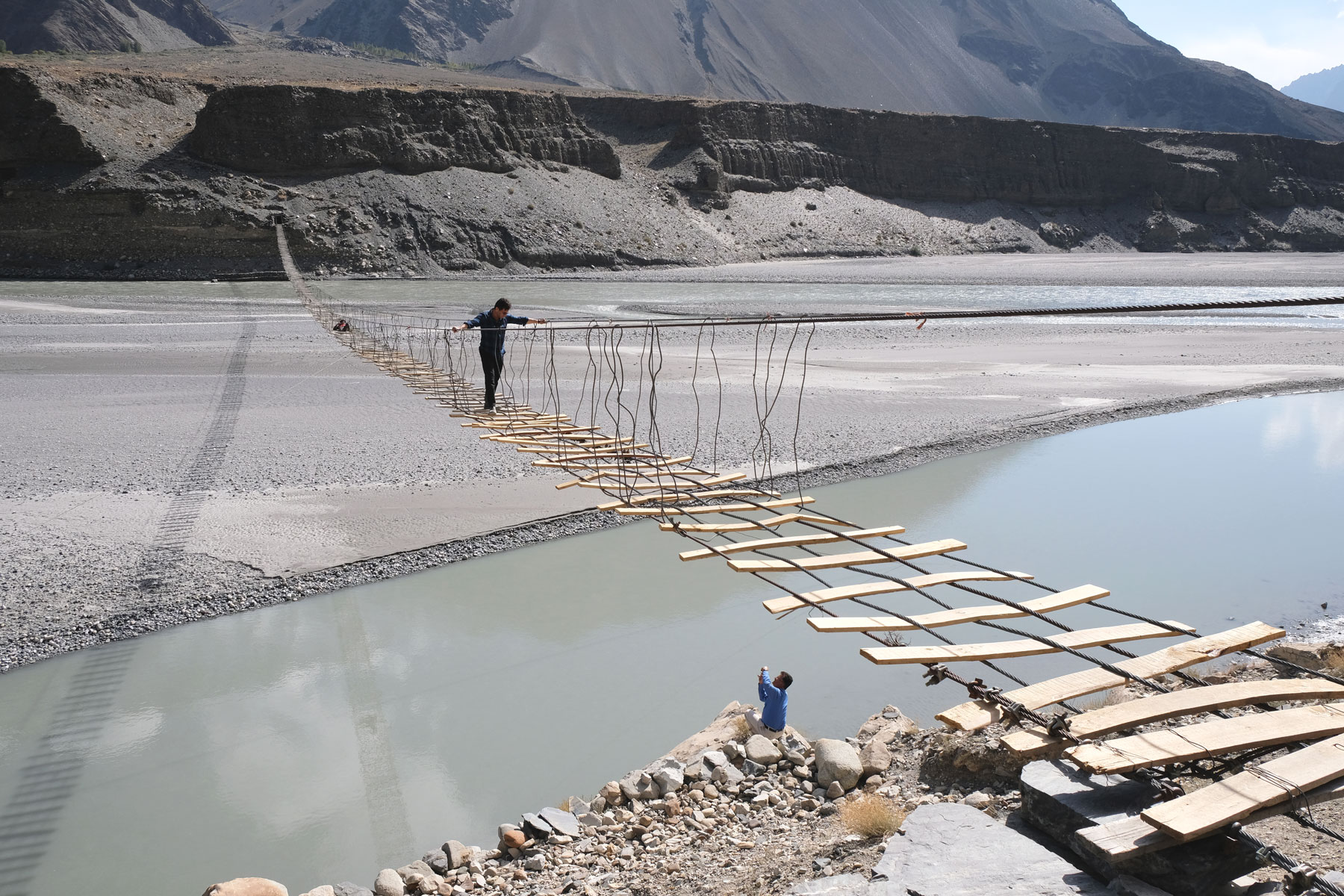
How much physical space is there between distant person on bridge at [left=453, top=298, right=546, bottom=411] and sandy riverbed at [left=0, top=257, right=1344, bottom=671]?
102cm

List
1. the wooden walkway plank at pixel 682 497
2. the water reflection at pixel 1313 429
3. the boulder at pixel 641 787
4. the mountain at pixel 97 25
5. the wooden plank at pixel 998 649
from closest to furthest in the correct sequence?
1. the wooden plank at pixel 998 649
2. the boulder at pixel 641 787
3. the wooden walkway plank at pixel 682 497
4. the water reflection at pixel 1313 429
5. the mountain at pixel 97 25

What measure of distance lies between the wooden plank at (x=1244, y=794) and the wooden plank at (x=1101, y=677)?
22.6 inches

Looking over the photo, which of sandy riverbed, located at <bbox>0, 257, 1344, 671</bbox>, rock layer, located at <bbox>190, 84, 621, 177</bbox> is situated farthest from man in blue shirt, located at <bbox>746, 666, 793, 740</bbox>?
rock layer, located at <bbox>190, 84, 621, 177</bbox>

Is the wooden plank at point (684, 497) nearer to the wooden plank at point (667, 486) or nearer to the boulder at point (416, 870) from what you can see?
the wooden plank at point (667, 486)

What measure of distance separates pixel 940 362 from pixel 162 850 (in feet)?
53.6

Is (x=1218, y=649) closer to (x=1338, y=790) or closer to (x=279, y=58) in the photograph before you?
(x=1338, y=790)

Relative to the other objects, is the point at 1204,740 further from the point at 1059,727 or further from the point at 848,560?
the point at 848,560

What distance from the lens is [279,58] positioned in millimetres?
78438

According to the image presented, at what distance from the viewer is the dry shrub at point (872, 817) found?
374 cm

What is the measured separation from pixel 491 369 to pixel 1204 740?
784 cm

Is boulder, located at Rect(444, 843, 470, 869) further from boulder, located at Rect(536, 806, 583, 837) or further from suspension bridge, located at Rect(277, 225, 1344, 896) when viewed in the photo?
suspension bridge, located at Rect(277, 225, 1344, 896)

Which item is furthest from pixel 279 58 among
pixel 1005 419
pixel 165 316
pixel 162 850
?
Answer: pixel 162 850

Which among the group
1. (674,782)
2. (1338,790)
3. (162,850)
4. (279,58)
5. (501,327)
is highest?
(279,58)

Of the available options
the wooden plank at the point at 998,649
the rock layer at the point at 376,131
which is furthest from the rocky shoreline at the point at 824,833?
the rock layer at the point at 376,131
